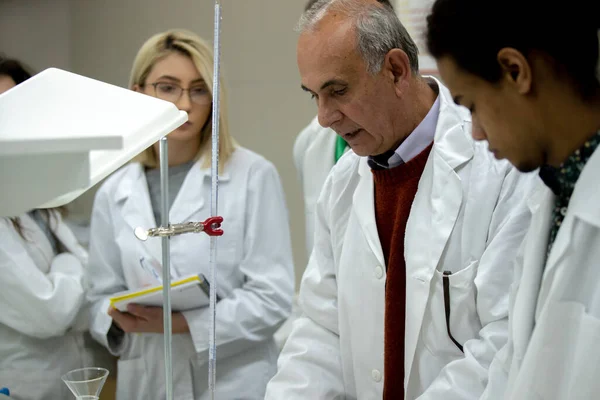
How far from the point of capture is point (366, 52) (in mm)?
1524

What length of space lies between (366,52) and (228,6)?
132 centimetres

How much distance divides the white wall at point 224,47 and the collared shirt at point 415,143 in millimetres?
838

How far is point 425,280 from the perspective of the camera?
4.80ft

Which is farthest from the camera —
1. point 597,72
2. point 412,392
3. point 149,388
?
point 149,388

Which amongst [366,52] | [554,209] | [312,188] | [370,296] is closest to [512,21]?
[554,209]

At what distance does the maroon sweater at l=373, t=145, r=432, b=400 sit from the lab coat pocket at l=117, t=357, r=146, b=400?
63 centimetres

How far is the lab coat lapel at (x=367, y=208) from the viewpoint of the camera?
1586 millimetres

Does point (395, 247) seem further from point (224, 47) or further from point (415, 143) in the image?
point (224, 47)

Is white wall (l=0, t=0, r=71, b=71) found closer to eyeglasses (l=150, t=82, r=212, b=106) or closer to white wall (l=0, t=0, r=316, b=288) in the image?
white wall (l=0, t=0, r=316, b=288)

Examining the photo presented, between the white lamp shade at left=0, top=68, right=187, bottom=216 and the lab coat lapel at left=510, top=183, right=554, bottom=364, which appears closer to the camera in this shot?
the white lamp shade at left=0, top=68, right=187, bottom=216

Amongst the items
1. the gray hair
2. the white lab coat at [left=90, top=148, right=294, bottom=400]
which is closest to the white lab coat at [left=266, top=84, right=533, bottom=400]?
the gray hair

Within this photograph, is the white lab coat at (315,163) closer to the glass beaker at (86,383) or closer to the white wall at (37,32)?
the white wall at (37,32)

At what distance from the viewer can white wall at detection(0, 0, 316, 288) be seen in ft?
6.19

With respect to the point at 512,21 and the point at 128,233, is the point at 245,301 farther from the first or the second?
the point at 512,21
